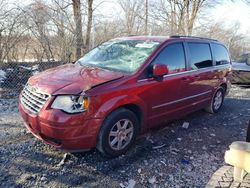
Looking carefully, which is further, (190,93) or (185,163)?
(190,93)

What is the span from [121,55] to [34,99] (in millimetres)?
1661

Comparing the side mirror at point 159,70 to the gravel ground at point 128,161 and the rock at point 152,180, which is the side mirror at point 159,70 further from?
the rock at point 152,180

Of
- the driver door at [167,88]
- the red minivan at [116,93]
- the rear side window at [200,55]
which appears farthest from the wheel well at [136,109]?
the rear side window at [200,55]

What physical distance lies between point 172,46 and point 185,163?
2.07 metres

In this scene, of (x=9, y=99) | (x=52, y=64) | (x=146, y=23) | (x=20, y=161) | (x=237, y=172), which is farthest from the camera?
(x=146, y=23)

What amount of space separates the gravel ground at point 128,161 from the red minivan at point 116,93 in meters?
0.30

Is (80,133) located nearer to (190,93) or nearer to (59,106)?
(59,106)

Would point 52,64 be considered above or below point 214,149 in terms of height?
above

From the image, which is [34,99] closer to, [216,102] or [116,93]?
[116,93]

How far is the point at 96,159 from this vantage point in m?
3.80

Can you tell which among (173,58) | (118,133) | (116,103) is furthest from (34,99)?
(173,58)

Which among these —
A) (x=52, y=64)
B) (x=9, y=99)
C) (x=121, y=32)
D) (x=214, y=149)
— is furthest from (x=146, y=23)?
(x=214, y=149)

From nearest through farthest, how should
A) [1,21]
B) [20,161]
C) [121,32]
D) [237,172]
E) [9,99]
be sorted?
[237,172] → [20,161] → [9,99] → [1,21] → [121,32]

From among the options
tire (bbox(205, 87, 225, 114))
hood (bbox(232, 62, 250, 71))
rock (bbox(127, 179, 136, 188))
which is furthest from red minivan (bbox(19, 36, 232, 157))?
hood (bbox(232, 62, 250, 71))
